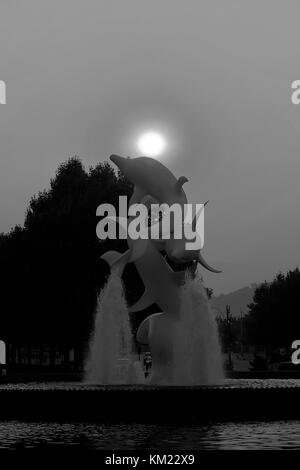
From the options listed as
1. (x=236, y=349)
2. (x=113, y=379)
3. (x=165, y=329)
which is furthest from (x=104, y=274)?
(x=236, y=349)

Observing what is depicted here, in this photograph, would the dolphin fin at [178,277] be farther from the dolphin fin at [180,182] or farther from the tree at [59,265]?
the tree at [59,265]

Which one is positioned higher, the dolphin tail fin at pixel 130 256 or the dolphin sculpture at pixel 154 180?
the dolphin sculpture at pixel 154 180

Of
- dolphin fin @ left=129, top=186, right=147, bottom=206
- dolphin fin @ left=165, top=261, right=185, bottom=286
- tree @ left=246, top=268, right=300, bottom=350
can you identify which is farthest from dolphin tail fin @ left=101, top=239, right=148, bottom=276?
tree @ left=246, top=268, right=300, bottom=350

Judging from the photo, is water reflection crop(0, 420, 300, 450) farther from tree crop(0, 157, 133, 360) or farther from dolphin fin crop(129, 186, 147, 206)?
tree crop(0, 157, 133, 360)

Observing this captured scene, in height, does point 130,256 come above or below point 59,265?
below

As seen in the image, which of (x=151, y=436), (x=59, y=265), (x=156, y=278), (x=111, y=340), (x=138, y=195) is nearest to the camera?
(x=151, y=436)

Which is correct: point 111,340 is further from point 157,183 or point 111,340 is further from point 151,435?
point 151,435

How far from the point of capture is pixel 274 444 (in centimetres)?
1169

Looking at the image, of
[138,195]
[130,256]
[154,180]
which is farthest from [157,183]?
[130,256]

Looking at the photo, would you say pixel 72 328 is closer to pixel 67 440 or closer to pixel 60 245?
pixel 60 245

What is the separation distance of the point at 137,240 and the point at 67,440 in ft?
36.9

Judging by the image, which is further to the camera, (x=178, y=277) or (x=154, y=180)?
(x=154, y=180)

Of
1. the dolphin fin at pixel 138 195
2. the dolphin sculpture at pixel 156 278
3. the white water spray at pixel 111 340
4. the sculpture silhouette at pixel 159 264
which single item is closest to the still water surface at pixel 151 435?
the sculpture silhouette at pixel 159 264
